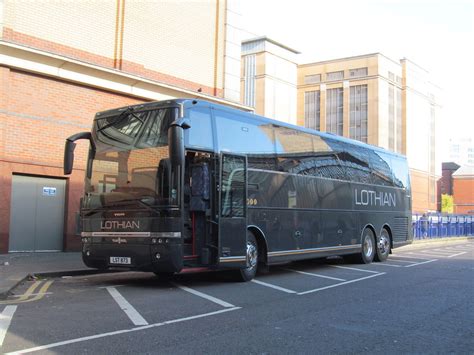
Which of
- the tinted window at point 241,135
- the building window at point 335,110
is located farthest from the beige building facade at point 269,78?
the tinted window at point 241,135

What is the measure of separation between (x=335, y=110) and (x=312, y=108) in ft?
12.9

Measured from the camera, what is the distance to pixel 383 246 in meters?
16.5

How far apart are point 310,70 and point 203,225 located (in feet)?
240

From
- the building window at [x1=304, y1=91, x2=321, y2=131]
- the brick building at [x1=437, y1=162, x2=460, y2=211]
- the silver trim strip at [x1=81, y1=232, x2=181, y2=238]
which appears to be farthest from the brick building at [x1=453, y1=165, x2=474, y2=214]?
the silver trim strip at [x1=81, y1=232, x2=181, y2=238]

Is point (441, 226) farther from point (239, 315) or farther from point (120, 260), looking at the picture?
point (239, 315)

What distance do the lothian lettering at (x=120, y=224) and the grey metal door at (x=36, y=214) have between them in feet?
20.0

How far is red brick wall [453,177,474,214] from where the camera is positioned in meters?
96.7

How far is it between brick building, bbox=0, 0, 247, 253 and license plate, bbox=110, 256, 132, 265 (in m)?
6.02

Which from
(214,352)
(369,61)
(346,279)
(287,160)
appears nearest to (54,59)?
(287,160)

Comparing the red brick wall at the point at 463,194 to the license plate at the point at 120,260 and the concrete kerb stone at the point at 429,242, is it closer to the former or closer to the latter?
the concrete kerb stone at the point at 429,242

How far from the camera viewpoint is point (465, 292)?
31.9 ft

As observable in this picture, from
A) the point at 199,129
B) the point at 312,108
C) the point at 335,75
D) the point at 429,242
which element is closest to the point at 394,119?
the point at 335,75

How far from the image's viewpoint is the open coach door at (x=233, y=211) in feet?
33.3

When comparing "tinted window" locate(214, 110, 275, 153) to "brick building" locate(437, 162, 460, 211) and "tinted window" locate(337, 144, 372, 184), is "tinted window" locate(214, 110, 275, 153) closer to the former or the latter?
"tinted window" locate(337, 144, 372, 184)
